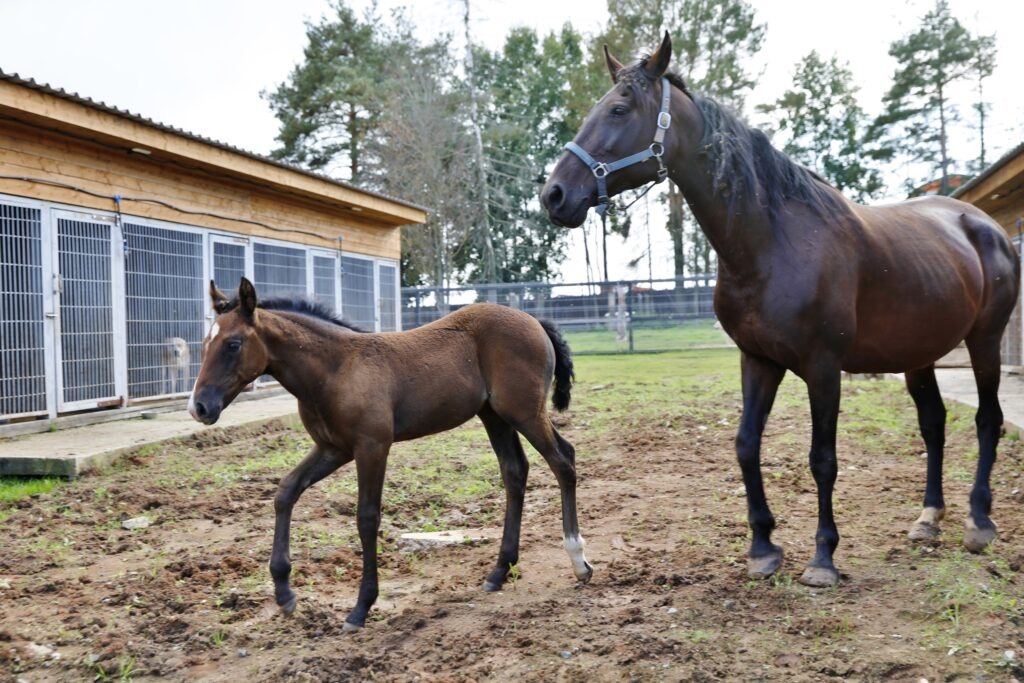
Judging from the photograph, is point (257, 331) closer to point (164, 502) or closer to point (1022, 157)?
point (164, 502)

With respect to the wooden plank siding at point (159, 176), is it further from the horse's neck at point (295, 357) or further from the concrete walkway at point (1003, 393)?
the concrete walkway at point (1003, 393)

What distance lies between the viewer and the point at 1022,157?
10.0 m

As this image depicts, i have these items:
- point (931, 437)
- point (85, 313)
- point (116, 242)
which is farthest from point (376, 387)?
point (116, 242)

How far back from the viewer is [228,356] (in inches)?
136

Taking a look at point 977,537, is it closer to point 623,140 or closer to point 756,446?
point 756,446

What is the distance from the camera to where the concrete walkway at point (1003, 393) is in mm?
7238

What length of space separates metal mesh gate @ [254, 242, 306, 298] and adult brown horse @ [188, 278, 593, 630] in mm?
8220

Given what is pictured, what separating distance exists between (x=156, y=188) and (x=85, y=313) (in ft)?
6.99

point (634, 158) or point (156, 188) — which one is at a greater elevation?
point (156, 188)

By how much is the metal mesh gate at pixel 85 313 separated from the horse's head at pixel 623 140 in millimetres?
6873

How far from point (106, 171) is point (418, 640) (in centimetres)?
803

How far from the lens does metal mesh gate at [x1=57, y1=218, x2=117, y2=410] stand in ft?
27.5

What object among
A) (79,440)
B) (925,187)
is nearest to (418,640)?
A: (79,440)

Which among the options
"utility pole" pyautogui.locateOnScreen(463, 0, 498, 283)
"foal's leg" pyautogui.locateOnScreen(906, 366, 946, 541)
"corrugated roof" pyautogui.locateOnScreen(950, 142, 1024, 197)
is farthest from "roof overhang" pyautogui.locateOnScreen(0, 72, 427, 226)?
"utility pole" pyautogui.locateOnScreen(463, 0, 498, 283)
